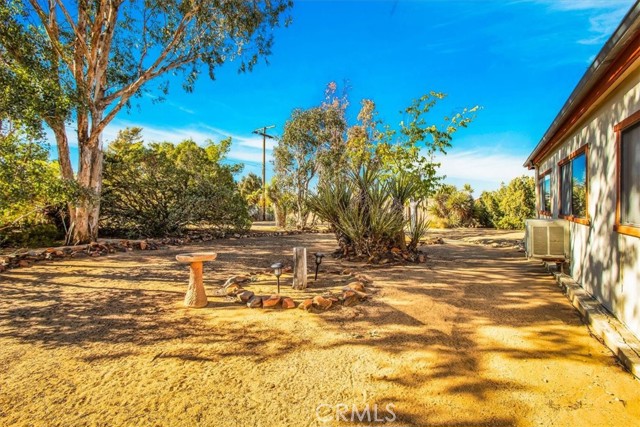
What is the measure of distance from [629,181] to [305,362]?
3624mm

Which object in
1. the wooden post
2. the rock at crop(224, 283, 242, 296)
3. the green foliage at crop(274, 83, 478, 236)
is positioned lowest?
the rock at crop(224, 283, 242, 296)

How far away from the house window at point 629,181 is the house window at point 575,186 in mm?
1411

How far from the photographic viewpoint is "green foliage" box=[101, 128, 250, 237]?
11.3 m

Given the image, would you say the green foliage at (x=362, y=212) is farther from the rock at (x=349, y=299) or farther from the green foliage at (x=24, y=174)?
the green foliage at (x=24, y=174)

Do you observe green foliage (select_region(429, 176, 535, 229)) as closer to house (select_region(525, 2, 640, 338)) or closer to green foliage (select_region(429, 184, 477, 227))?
green foliage (select_region(429, 184, 477, 227))

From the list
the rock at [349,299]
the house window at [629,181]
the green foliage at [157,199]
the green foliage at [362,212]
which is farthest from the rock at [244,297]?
the green foliage at [157,199]

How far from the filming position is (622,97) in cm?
355

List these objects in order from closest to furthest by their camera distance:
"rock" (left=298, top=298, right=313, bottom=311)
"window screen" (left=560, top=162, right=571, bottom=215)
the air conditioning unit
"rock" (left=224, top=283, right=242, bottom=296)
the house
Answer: the house
"rock" (left=298, top=298, right=313, bottom=311)
"rock" (left=224, top=283, right=242, bottom=296)
the air conditioning unit
"window screen" (left=560, top=162, right=571, bottom=215)

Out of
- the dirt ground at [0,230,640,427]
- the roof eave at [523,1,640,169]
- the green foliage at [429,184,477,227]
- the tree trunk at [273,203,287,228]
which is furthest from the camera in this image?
the green foliage at [429,184,477,227]

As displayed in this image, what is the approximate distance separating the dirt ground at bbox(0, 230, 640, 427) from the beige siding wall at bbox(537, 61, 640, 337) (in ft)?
1.53

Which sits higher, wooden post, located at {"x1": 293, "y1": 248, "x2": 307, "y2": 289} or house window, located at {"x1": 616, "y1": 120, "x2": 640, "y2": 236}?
house window, located at {"x1": 616, "y1": 120, "x2": 640, "y2": 236}

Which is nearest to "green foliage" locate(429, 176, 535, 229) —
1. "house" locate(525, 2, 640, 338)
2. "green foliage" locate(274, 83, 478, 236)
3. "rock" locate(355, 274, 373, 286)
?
"green foliage" locate(274, 83, 478, 236)

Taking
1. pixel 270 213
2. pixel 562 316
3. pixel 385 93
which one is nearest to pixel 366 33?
pixel 385 93

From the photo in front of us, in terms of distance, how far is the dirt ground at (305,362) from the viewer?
2.06 meters
